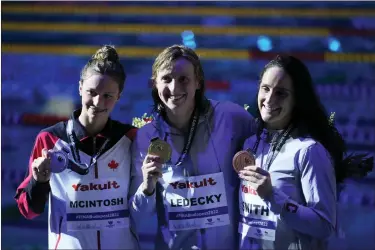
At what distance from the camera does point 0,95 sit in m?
3.31

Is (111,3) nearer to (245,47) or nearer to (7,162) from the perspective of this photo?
(245,47)

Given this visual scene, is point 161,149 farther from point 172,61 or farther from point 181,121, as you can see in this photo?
point 172,61

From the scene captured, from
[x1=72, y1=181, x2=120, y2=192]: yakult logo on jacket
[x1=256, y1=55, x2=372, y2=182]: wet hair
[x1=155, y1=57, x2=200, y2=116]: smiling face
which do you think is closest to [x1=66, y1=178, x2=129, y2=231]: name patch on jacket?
[x1=72, y1=181, x2=120, y2=192]: yakult logo on jacket

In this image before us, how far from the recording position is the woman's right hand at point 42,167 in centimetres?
231

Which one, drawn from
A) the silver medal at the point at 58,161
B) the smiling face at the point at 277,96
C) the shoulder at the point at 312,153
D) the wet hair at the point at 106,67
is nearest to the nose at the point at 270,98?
the smiling face at the point at 277,96

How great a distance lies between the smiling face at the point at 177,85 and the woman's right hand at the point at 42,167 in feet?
1.95

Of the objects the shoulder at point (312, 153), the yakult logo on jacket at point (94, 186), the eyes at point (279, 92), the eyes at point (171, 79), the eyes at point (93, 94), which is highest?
the eyes at point (171, 79)

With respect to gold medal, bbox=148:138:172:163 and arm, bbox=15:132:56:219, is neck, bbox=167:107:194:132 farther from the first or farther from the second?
arm, bbox=15:132:56:219

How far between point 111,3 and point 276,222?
69.8 inches

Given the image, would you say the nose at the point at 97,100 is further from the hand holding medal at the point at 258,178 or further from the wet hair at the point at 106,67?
the hand holding medal at the point at 258,178

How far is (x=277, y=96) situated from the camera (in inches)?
89.5

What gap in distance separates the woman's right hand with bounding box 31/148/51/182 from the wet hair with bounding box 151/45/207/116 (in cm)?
57

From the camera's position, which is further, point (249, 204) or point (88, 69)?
point (88, 69)

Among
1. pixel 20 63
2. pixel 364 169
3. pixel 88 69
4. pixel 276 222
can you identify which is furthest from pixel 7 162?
pixel 364 169
